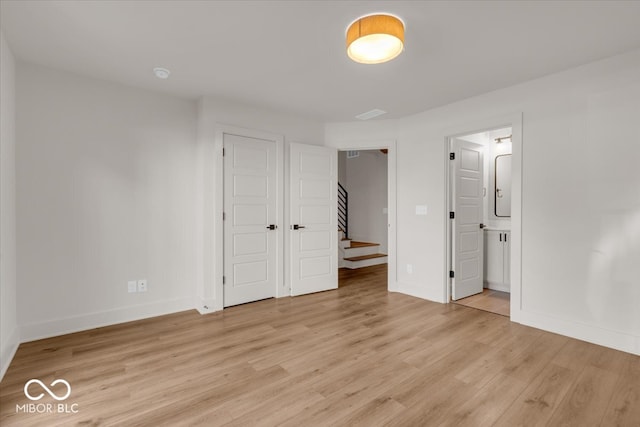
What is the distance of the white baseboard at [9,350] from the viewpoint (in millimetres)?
2284

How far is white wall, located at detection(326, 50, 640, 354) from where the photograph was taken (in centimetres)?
265

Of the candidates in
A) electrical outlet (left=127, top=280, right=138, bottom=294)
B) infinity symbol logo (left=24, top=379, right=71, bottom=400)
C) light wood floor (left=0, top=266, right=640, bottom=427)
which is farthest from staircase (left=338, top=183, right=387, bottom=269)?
infinity symbol logo (left=24, top=379, right=71, bottom=400)

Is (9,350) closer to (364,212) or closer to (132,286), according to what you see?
(132,286)

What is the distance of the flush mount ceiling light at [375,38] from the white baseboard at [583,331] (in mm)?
3023

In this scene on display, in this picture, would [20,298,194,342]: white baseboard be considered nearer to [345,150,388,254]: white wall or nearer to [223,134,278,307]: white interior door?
[223,134,278,307]: white interior door

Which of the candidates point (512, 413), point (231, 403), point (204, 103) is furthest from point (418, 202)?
point (231, 403)

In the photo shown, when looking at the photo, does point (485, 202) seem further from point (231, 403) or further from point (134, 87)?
point (134, 87)

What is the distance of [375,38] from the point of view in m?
2.23

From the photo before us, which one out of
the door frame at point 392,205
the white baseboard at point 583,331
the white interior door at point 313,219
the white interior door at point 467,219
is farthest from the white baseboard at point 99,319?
the white baseboard at point 583,331

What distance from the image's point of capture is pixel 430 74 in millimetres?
3082

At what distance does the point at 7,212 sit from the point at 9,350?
1149 mm

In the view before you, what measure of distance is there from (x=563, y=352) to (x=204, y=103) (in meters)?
4.51

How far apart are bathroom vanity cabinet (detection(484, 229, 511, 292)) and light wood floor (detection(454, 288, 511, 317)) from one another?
0.15 m

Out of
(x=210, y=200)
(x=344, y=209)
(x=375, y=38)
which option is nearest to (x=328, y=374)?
(x=210, y=200)
